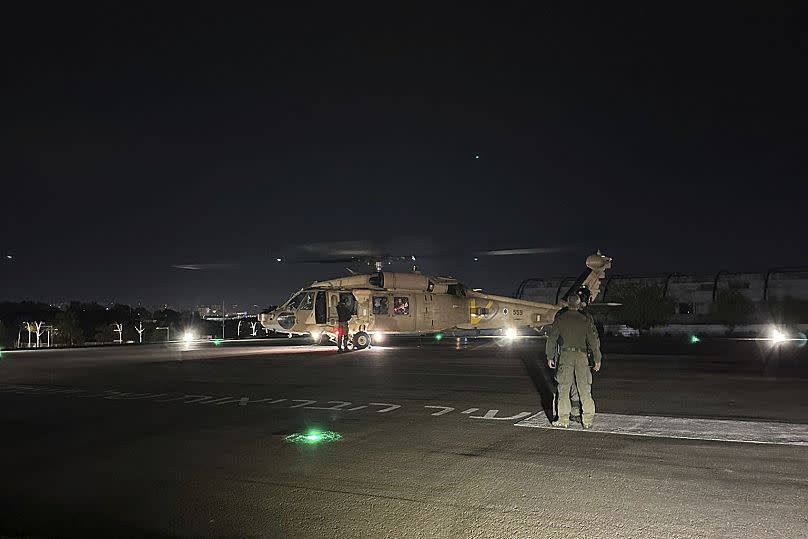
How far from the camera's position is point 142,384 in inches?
632

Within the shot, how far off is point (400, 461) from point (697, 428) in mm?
4875

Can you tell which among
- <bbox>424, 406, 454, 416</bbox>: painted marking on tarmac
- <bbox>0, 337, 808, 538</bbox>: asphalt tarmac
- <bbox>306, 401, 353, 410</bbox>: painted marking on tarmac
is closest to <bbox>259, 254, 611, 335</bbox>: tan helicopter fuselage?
<bbox>0, 337, 808, 538</bbox>: asphalt tarmac

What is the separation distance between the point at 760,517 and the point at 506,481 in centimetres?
233

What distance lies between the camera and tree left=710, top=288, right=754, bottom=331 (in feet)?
228

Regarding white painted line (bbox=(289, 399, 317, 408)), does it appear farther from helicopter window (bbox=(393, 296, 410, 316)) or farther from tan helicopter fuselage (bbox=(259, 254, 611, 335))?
helicopter window (bbox=(393, 296, 410, 316))

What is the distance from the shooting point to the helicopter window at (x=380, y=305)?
30078mm

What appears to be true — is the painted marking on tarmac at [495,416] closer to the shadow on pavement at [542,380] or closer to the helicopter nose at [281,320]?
the shadow on pavement at [542,380]

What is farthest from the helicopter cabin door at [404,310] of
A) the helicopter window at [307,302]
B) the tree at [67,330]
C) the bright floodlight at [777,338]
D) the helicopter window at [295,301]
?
the tree at [67,330]

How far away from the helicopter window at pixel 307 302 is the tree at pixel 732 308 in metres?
54.3

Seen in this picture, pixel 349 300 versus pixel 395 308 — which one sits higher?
pixel 349 300

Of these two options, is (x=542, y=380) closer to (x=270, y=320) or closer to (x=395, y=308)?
(x=395, y=308)

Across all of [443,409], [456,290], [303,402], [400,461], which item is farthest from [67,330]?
[400,461]

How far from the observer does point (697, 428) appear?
31.7 ft

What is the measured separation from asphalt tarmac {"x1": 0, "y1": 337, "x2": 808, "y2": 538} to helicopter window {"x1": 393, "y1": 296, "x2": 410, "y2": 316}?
15105 millimetres
